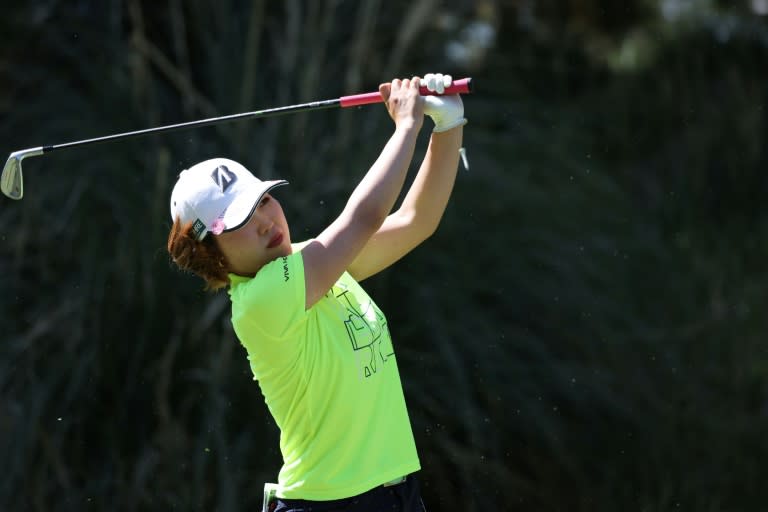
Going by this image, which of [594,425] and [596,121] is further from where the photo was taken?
[596,121]

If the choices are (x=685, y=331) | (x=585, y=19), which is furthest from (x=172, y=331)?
(x=585, y=19)

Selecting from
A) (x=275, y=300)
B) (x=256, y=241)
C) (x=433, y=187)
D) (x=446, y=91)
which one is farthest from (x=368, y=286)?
(x=275, y=300)

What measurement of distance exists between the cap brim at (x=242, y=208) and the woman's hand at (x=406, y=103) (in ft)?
1.17

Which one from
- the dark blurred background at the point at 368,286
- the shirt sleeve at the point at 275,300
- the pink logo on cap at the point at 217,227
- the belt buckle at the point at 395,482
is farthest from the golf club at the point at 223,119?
the dark blurred background at the point at 368,286

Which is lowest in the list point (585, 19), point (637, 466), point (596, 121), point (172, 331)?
point (637, 466)

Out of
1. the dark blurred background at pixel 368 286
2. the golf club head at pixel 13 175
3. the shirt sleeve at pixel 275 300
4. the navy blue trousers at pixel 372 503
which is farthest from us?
the dark blurred background at pixel 368 286

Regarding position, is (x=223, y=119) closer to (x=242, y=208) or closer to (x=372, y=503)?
(x=242, y=208)

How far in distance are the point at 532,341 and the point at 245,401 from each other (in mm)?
1154

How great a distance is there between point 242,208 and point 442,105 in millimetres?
546

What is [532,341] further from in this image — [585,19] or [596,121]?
[585,19]

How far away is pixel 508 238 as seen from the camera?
4.98 meters

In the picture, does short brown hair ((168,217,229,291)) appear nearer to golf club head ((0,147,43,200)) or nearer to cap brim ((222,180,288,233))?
Result: cap brim ((222,180,288,233))

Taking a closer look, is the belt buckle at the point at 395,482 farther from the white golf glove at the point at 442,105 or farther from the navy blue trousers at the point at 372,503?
the white golf glove at the point at 442,105

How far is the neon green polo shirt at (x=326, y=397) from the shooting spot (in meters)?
2.49
